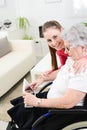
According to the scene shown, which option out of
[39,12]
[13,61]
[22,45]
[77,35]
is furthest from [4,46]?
[77,35]

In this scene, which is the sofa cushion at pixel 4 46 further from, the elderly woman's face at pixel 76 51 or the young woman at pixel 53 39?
the elderly woman's face at pixel 76 51

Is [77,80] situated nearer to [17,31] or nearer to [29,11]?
[17,31]

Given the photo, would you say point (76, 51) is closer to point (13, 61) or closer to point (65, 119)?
point (65, 119)

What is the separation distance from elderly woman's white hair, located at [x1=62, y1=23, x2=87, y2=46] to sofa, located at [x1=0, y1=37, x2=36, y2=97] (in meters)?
1.55

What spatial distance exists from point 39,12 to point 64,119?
3.25 metres

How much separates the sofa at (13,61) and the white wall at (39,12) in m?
0.93

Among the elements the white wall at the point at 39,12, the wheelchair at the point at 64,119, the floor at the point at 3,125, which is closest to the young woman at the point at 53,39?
the wheelchair at the point at 64,119

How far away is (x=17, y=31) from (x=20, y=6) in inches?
23.7

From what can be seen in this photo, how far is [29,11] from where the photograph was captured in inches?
167

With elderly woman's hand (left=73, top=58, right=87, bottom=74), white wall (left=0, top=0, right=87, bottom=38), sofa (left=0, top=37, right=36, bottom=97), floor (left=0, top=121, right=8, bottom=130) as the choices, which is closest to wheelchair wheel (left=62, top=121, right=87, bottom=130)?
elderly woman's hand (left=73, top=58, right=87, bottom=74)

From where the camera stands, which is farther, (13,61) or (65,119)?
(13,61)

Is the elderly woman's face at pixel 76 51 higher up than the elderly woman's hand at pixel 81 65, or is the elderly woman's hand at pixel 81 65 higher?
the elderly woman's face at pixel 76 51

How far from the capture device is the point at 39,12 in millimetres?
4191

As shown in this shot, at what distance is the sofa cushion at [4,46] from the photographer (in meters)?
3.29
